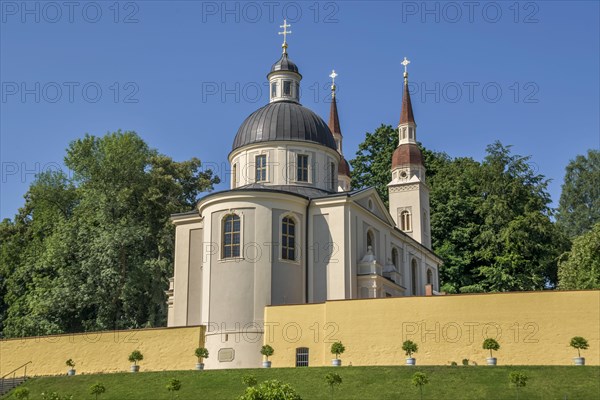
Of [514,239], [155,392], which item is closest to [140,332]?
[155,392]

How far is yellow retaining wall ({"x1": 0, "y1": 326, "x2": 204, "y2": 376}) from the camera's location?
3253cm

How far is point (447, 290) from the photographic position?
53219 millimetres

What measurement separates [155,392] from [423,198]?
99.9 ft

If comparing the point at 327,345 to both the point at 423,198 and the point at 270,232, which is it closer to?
the point at 270,232

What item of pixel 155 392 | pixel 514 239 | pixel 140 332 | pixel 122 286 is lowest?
pixel 155 392

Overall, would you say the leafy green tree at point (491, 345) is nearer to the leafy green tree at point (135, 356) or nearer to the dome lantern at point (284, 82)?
the leafy green tree at point (135, 356)

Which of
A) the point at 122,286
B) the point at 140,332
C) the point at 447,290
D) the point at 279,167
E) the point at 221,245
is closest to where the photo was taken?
the point at 140,332

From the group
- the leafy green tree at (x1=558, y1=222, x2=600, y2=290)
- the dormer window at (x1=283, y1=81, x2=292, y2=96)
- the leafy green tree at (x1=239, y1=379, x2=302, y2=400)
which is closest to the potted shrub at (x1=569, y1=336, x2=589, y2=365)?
the leafy green tree at (x1=558, y1=222, x2=600, y2=290)

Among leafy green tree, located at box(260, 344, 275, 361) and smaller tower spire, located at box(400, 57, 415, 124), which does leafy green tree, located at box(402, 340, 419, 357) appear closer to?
leafy green tree, located at box(260, 344, 275, 361)

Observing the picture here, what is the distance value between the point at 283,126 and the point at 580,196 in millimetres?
35171

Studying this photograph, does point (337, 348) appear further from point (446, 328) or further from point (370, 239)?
point (370, 239)

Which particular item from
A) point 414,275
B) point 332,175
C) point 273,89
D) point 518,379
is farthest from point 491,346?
point 273,89

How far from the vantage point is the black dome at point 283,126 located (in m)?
40.8

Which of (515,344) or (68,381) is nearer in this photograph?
(515,344)
